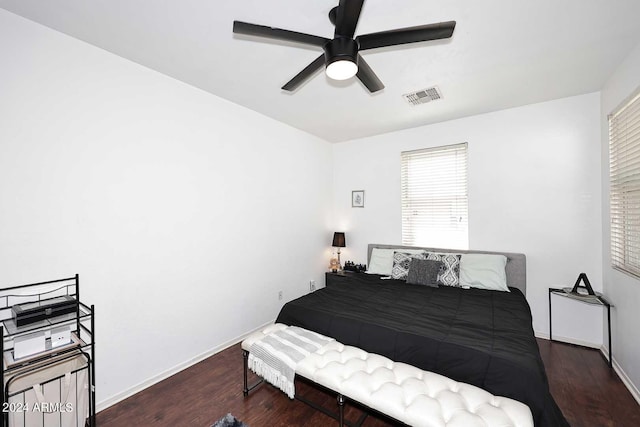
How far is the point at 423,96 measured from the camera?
295 centimetres

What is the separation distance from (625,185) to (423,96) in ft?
6.46

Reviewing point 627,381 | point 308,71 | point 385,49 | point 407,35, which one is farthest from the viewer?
point 627,381

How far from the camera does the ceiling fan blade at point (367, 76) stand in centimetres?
176

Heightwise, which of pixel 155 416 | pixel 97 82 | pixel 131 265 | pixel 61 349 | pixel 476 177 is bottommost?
pixel 155 416

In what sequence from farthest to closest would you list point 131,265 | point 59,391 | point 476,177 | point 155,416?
point 476,177 < point 131,265 < point 155,416 < point 59,391

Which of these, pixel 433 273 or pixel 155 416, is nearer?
pixel 155 416

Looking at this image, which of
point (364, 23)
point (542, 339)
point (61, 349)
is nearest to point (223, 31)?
point (364, 23)

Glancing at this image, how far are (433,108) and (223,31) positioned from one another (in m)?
2.48

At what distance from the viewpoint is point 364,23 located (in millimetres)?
1813

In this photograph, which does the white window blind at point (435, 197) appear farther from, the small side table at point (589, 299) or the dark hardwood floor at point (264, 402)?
the dark hardwood floor at point (264, 402)

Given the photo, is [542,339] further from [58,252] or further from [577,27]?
[58,252]

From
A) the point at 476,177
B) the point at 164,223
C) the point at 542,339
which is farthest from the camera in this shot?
the point at 476,177

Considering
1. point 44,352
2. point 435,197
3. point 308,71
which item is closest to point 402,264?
point 435,197

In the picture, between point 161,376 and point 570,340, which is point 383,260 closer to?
point 570,340
